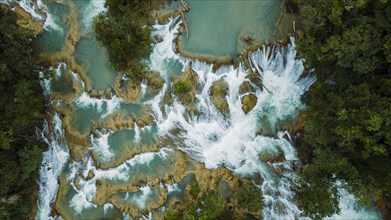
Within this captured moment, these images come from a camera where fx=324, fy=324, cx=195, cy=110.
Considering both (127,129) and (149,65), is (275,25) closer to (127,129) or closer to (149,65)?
(149,65)

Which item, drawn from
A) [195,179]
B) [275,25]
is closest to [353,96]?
[275,25]

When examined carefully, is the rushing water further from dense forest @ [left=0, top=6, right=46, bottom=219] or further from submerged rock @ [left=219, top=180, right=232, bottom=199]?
dense forest @ [left=0, top=6, right=46, bottom=219]

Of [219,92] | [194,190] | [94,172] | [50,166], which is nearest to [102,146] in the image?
[94,172]

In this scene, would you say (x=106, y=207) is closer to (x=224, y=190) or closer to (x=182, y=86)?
(x=224, y=190)

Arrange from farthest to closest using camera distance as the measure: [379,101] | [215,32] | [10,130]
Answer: [215,32], [10,130], [379,101]

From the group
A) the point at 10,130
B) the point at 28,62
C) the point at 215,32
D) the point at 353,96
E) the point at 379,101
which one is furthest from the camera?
the point at 215,32

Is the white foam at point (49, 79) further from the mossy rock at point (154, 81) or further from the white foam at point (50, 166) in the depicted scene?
the mossy rock at point (154, 81)
